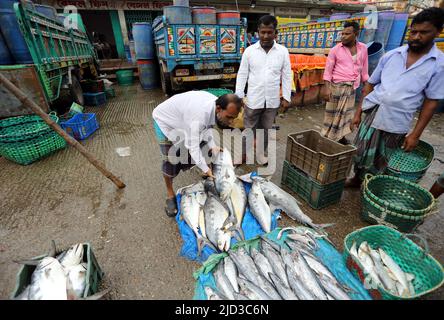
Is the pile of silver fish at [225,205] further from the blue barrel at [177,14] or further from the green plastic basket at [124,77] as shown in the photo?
the green plastic basket at [124,77]

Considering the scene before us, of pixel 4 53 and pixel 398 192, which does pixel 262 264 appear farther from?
pixel 4 53

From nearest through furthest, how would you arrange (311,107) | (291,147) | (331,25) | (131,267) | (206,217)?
(131,267) → (206,217) → (291,147) → (311,107) → (331,25)

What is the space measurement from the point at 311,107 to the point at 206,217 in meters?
6.75

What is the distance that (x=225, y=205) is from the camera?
299 centimetres

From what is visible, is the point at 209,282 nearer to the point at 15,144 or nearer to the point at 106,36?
the point at 15,144

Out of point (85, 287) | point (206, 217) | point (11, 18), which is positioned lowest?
point (206, 217)

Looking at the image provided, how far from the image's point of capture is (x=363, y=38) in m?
8.29

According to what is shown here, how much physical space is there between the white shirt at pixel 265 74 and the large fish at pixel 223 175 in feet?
3.99

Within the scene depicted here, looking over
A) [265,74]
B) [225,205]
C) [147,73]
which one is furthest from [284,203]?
[147,73]

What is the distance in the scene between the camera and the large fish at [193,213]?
99.4 inches

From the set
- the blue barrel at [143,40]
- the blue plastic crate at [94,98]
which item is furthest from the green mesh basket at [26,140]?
the blue barrel at [143,40]

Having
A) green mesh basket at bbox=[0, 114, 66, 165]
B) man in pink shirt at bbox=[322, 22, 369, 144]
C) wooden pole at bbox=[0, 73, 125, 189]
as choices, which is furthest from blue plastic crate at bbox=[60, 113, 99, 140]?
man in pink shirt at bbox=[322, 22, 369, 144]

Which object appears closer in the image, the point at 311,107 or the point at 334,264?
the point at 334,264

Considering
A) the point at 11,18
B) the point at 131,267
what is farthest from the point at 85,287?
the point at 11,18
